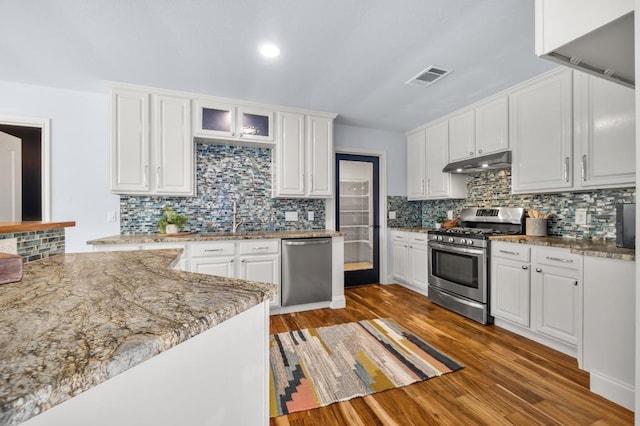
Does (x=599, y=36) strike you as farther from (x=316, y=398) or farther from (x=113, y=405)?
(x=316, y=398)

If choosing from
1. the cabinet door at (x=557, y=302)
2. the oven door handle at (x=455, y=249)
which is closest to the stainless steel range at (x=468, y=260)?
the oven door handle at (x=455, y=249)

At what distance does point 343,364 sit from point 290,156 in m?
2.35

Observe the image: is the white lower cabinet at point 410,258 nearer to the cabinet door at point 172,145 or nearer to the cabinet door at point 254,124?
the cabinet door at point 254,124

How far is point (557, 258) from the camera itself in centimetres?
226

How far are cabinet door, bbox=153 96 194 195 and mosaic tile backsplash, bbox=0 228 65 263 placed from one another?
1532 mm

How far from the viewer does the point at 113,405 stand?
0.50 meters

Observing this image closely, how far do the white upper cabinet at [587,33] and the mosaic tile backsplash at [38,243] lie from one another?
2546 mm

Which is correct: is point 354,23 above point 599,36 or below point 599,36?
above

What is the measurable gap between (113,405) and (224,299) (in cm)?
30

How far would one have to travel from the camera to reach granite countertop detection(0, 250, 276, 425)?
15.4 inches

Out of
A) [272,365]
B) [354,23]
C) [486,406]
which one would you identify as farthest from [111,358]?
[354,23]

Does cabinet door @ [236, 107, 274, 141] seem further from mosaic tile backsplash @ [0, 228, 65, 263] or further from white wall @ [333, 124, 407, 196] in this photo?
mosaic tile backsplash @ [0, 228, 65, 263]

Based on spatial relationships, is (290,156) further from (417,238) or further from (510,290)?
(510,290)

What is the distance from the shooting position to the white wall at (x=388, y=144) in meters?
4.20
